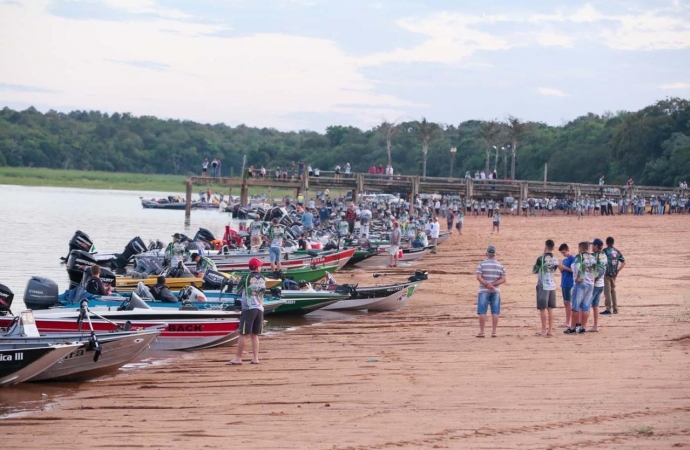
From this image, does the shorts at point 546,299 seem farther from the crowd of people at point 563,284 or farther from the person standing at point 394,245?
the person standing at point 394,245

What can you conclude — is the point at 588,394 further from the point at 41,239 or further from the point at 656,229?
the point at 41,239

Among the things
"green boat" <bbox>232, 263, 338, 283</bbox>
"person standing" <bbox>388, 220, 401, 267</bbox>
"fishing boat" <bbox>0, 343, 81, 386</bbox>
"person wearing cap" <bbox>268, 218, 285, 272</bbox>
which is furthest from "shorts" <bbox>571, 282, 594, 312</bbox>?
"person standing" <bbox>388, 220, 401, 267</bbox>

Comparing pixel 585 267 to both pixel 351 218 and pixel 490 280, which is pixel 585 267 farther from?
pixel 351 218

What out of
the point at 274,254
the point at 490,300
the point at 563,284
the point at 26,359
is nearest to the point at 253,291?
the point at 26,359

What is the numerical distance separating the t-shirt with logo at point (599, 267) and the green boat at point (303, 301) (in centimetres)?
707

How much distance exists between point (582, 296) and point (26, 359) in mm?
9488

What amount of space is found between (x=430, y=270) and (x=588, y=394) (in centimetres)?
2232

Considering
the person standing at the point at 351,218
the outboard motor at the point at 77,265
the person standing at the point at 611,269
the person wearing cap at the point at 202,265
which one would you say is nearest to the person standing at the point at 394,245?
the person wearing cap at the point at 202,265

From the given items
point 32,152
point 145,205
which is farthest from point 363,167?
point 32,152

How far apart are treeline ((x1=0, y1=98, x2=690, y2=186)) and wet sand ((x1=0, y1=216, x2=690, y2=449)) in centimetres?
6529

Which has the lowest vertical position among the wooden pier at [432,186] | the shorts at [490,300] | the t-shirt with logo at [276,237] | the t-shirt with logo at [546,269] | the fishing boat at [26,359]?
the fishing boat at [26,359]

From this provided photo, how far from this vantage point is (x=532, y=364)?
14.9 meters

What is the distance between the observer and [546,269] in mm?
17562

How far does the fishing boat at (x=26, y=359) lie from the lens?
49.7ft
